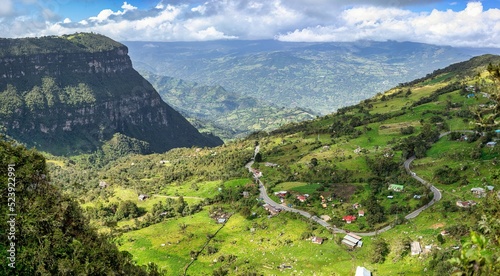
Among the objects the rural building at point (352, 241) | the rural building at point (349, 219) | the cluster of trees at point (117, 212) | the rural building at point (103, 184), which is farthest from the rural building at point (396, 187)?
the rural building at point (103, 184)

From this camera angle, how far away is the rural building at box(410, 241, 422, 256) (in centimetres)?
6425

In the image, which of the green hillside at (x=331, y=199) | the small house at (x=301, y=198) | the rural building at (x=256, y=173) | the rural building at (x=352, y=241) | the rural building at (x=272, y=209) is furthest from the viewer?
the rural building at (x=256, y=173)

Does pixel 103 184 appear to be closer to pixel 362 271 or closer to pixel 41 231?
pixel 362 271

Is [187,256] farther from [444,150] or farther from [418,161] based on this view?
[444,150]

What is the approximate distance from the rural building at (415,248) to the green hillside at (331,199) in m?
0.83

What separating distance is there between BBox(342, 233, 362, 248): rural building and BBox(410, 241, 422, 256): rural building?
11469 millimetres

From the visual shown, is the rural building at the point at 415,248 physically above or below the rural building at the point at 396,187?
below

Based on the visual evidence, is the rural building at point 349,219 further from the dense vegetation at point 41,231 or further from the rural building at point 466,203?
the dense vegetation at point 41,231

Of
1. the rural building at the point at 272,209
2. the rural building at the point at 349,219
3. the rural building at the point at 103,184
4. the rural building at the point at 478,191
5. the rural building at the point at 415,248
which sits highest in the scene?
the rural building at the point at 478,191

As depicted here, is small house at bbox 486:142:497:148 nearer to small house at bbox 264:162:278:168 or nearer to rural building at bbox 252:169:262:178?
small house at bbox 264:162:278:168

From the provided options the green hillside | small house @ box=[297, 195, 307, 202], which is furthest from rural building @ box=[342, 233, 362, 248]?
small house @ box=[297, 195, 307, 202]

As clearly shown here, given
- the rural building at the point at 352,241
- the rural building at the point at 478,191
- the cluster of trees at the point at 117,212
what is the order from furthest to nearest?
the cluster of trees at the point at 117,212 → the rural building at the point at 478,191 → the rural building at the point at 352,241

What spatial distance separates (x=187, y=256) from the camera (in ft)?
270

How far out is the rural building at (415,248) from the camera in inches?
2530
